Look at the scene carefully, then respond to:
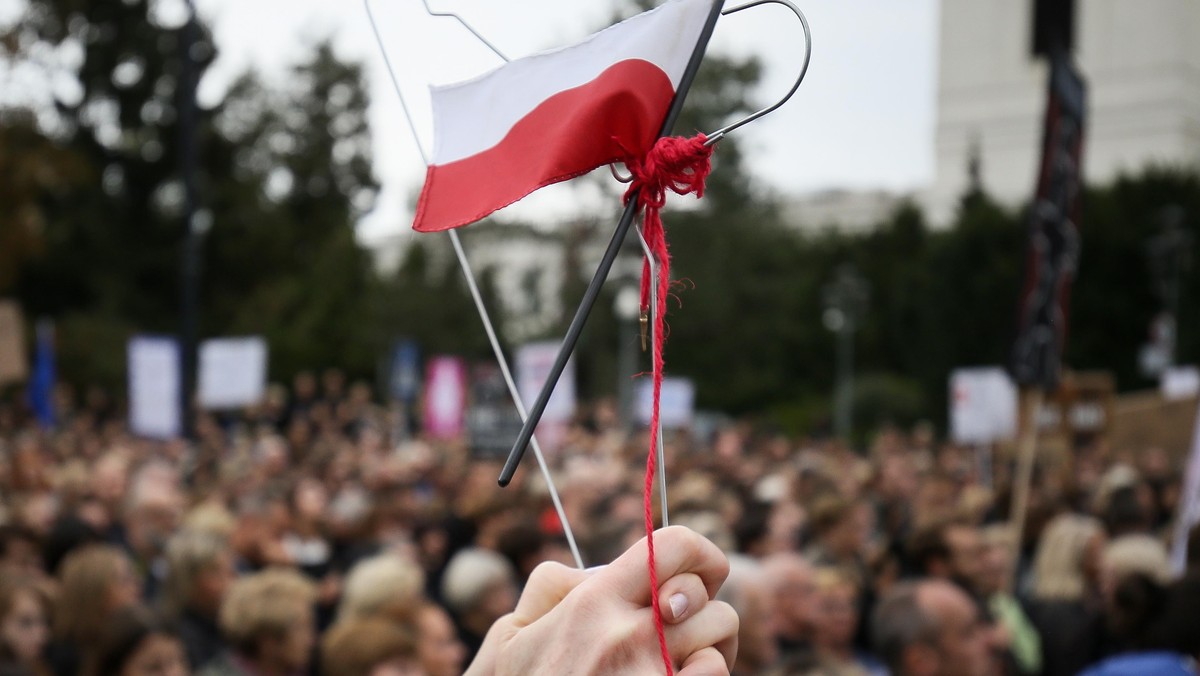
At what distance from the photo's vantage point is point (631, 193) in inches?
59.4

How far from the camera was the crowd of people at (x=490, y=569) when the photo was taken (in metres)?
3.90

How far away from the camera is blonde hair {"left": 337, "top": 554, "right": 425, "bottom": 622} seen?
4.04 m

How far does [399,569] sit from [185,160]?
8.34 meters

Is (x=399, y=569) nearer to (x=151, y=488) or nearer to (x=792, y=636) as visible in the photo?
(x=792, y=636)

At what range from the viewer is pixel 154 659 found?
3.62 meters

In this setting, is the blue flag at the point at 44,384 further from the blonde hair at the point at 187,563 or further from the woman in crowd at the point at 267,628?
the woman in crowd at the point at 267,628

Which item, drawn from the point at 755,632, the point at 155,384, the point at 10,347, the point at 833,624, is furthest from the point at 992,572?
the point at 155,384

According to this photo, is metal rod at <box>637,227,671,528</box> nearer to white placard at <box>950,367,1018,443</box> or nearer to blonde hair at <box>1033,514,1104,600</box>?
blonde hair at <box>1033,514,1104,600</box>

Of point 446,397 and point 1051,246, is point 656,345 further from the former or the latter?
point 446,397

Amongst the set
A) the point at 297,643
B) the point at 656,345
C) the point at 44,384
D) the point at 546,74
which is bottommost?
the point at 44,384

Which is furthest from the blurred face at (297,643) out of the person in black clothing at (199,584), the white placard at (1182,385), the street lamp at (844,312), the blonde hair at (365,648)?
the street lamp at (844,312)

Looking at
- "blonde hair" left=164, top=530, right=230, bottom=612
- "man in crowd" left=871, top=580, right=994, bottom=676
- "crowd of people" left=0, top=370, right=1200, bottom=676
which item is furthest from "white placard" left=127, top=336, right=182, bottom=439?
"man in crowd" left=871, top=580, right=994, bottom=676

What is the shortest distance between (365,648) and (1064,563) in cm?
370

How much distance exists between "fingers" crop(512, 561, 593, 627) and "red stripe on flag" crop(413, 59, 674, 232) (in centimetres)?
49
